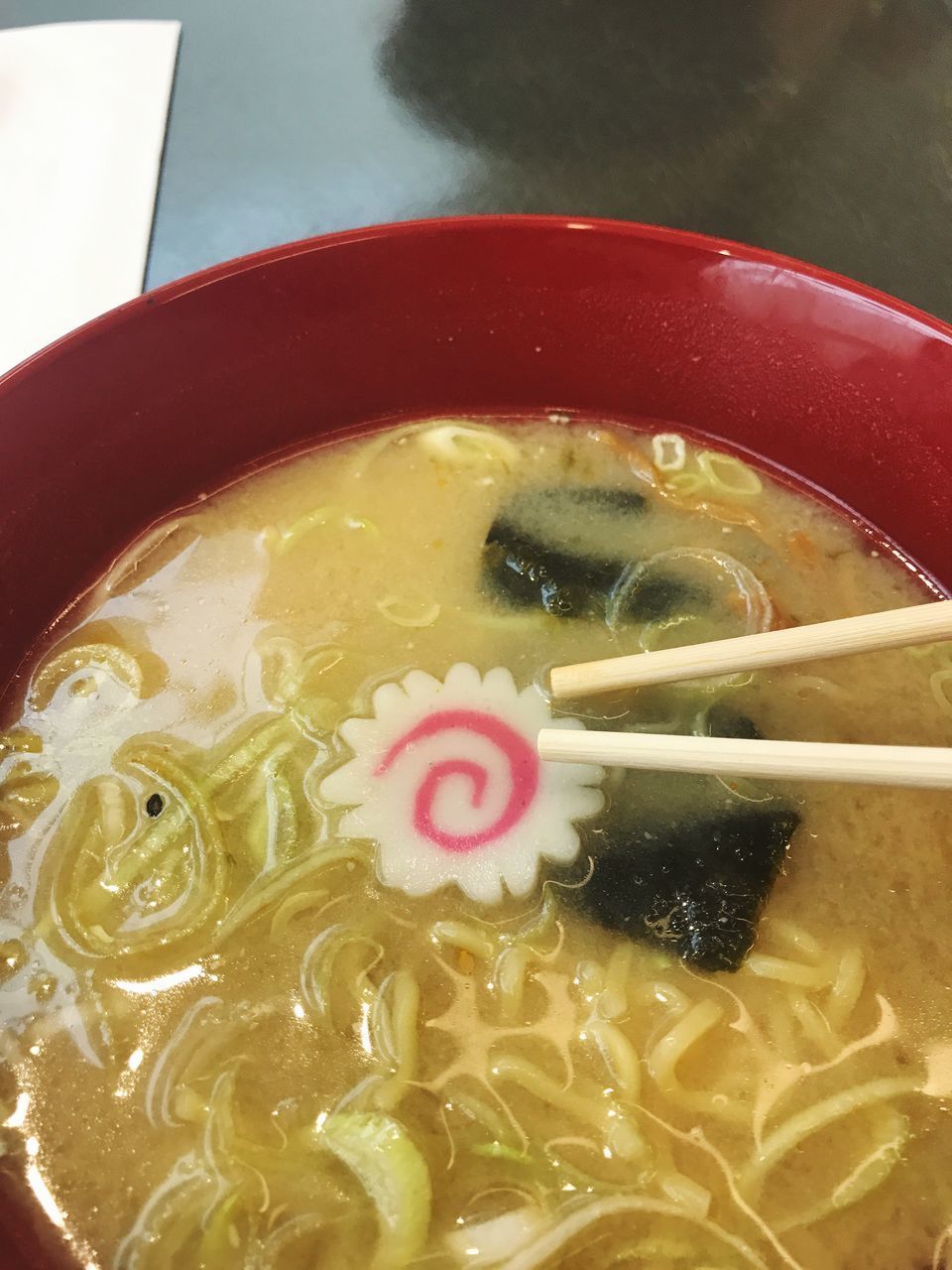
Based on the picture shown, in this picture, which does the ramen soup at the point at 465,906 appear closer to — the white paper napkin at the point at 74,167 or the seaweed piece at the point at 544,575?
the seaweed piece at the point at 544,575

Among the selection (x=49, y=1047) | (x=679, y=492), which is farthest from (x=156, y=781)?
(x=679, y=492)

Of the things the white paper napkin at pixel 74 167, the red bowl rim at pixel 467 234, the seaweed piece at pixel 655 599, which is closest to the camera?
the red bowl rim at pixel 467 234

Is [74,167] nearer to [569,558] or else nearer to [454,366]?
[454,366]

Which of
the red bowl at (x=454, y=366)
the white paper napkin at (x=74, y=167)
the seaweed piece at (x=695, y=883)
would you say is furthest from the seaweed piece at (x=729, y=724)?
the white paper napkin at (x=74, y=167)

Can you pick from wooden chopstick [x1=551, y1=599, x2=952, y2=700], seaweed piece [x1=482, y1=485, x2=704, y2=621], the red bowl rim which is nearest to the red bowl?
the red bowl rim

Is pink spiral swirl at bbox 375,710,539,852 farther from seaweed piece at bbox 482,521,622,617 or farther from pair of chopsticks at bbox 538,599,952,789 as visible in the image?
seaweed piece at bbox 482,521,622,617

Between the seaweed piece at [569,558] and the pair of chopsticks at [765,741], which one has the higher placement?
the seaweed piece at [569,558]

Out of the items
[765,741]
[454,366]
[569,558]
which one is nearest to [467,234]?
[454,366]
